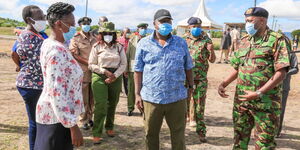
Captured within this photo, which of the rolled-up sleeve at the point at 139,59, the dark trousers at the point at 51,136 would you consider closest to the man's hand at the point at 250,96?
the rolled-up sleeve at the point at 139,59

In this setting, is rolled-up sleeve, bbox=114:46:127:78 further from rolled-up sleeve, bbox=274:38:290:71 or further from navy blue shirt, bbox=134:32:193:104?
rolled-up sleeve, bbox=274:38:290:71

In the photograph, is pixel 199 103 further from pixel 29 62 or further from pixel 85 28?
pixel 29 62

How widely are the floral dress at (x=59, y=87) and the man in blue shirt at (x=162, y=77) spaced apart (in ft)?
3.44

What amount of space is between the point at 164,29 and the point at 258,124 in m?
1.53

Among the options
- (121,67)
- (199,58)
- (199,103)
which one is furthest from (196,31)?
(121,67)

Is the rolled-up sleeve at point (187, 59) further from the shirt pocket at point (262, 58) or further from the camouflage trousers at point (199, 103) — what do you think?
the camouflage trousers at point (199, 103)

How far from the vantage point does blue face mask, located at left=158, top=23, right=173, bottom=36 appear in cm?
290

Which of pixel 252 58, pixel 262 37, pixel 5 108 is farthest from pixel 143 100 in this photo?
pixel 5 108

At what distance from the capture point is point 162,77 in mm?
2857

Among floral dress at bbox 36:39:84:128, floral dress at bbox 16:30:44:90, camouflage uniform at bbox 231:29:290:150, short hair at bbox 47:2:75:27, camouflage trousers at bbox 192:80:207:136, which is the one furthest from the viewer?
camouflage trousers at bbox 192:80:207:136

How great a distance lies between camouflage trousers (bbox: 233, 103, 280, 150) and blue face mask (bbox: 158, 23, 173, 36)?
1242 mm

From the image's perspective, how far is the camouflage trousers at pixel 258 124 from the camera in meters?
2.79

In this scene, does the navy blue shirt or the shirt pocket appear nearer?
→ the shirt pocket

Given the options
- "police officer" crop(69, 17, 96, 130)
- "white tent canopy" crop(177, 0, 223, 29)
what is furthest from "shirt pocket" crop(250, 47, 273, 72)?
"white tent canopy" crop(177, 0, 223, 29)
